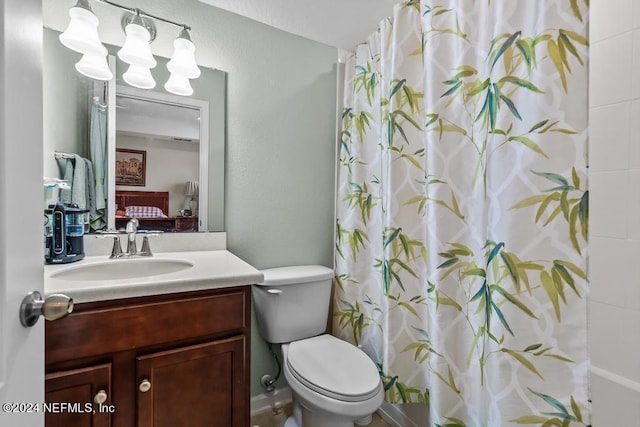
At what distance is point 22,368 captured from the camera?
0.50 meters

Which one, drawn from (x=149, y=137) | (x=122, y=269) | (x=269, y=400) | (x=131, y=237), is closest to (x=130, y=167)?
(x=149, y=137)

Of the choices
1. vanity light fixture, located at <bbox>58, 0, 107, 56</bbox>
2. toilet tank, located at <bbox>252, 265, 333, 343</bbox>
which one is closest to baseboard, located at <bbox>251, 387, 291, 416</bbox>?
toilet tank, located at <bbox>252, 265, 333, 343</bbox>

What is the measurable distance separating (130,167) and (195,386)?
99 cm

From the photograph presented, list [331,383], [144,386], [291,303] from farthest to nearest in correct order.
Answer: [291,303] < [331,383] < [144,386]

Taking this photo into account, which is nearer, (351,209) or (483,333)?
(483,333)

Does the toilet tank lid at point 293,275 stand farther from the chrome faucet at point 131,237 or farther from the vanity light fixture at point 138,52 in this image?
the vanity light fixture at point 138,52

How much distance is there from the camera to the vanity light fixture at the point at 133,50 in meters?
1.15

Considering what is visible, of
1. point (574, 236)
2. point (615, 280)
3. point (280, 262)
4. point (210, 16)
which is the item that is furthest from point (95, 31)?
point (615, 280)

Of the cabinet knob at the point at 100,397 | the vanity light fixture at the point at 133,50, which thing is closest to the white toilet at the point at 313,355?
the cabinet knob at the point at 100,397

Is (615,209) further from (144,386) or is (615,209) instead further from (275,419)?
(275,419)

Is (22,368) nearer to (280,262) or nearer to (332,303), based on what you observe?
(280,262)

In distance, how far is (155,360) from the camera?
949mm

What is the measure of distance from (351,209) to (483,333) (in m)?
0.88

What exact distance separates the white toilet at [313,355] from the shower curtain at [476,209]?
0.21 m
